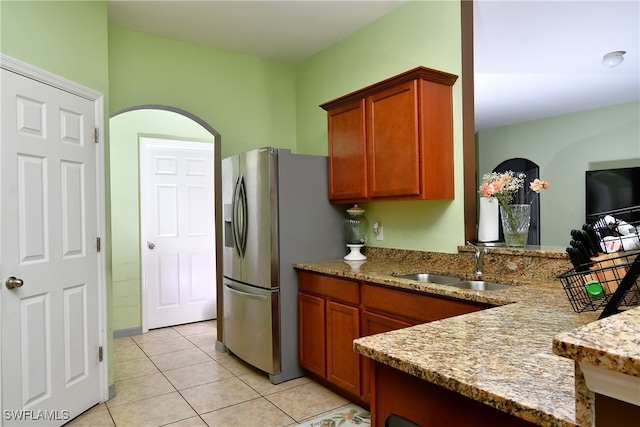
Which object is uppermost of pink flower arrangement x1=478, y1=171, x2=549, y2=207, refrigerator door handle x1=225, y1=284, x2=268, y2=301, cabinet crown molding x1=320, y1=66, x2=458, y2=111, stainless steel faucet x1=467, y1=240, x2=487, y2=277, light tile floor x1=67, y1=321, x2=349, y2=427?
cabinet crown molding x1=320, y1=66, x2=458, y2=111

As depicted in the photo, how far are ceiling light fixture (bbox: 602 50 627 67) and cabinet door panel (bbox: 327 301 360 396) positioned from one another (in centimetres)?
374

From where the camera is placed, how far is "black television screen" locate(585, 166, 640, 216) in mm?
5477

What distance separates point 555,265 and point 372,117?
1.50 meters

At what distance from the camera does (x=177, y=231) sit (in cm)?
479

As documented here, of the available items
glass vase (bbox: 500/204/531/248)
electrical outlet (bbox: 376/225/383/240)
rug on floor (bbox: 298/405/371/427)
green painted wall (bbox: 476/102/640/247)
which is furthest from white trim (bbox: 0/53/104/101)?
green painted wall (bbox: 476/102/640/247)

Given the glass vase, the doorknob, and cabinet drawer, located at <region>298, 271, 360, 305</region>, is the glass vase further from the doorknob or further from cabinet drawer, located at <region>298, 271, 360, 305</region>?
the doorknob

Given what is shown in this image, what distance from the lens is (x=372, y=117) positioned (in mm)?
2957

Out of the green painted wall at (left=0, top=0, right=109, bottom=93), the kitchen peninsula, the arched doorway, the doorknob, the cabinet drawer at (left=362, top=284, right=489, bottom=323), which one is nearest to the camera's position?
the kitchen peninsula

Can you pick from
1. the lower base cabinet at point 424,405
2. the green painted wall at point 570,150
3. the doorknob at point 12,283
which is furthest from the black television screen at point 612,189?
the doorknob at point 12,283

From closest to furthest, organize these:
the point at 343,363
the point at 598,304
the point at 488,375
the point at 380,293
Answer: the point at 488,375 < the point at 598,304 < the point at 380,293 < the point at 343,363

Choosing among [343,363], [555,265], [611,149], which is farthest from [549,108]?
[343,363]

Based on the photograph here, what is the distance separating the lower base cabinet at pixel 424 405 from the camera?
918 mm

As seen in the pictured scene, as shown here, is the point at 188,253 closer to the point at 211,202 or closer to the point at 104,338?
the point at 211,202

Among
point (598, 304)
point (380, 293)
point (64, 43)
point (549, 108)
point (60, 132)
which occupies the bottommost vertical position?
point (380, 293)
